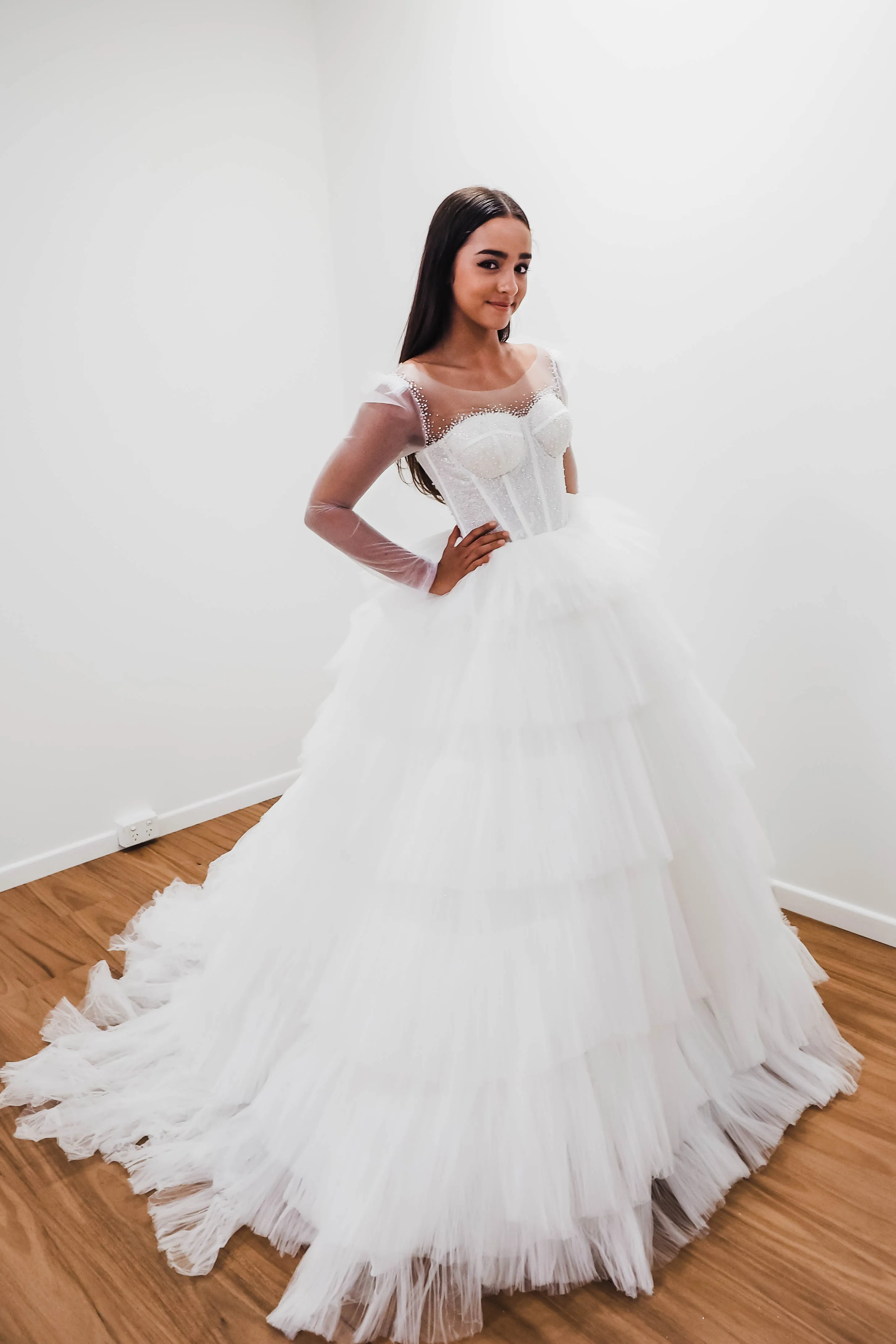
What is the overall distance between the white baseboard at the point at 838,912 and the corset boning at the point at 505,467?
50.8 inches

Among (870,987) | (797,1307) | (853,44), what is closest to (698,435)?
(853,44)

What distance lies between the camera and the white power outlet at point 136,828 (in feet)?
10.1

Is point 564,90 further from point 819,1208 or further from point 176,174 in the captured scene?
point 819,1208

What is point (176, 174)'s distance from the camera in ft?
9.87

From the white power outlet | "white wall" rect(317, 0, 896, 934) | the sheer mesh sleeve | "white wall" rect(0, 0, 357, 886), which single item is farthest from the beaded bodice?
the white power outlet

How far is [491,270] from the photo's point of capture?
5.43 feet

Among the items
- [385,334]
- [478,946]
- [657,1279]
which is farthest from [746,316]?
[657,1279]

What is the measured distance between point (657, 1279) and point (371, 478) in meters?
1.37

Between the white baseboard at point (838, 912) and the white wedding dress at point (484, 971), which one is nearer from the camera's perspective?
the white wedding dress at point (484, 971)

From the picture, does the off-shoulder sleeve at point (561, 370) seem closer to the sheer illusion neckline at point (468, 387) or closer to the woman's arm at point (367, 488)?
the sheer illusion neckline at point (468, 387)

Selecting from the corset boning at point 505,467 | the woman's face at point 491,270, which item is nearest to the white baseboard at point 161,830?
the corset boning at point 505,467

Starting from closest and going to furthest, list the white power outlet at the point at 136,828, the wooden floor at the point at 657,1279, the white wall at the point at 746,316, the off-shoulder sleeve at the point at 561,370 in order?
the wooden floor at the point at 657,1279, the off-shoulder sleeve at the point at 561,370, the white wall at the point at 746,316, the white power outlet at the point at 136,828

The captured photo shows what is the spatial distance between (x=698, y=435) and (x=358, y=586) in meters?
1.62

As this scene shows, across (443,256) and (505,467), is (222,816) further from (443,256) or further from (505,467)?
(443,256)
